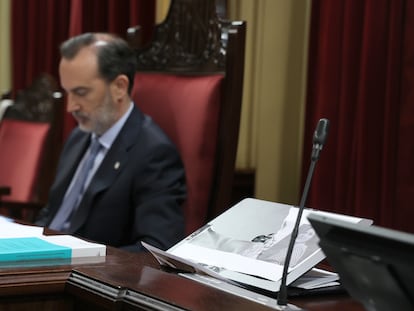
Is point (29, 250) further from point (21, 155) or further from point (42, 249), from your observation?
point (21, 155)

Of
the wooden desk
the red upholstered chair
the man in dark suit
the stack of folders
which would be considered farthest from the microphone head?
the red upholstered chair

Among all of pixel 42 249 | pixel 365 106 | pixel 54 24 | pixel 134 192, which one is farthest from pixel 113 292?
pixel 54 24

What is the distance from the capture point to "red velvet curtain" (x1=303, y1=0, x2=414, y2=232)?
2396 millimetres

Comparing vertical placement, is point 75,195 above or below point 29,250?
below

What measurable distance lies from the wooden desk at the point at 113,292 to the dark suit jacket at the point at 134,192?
0.78 metres

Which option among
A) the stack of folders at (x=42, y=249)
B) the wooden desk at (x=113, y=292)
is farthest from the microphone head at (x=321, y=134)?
the stack of folders at (x=42, y=249)

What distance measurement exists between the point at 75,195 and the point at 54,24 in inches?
81.2

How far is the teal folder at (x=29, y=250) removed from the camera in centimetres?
140

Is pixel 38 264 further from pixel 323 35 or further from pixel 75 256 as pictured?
pixel 323 35

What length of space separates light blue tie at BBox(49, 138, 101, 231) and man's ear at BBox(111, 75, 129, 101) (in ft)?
0.52

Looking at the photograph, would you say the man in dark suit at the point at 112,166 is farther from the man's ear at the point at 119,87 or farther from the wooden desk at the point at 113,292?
the wooden desk at the point at 113,292

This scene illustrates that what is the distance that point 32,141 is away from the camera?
3.51 m

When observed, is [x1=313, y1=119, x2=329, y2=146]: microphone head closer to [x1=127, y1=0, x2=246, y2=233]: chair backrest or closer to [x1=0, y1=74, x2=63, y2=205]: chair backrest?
[x1=127, y1=0, x2=246, y2=233]: chair backrest

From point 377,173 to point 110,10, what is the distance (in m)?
1.81
